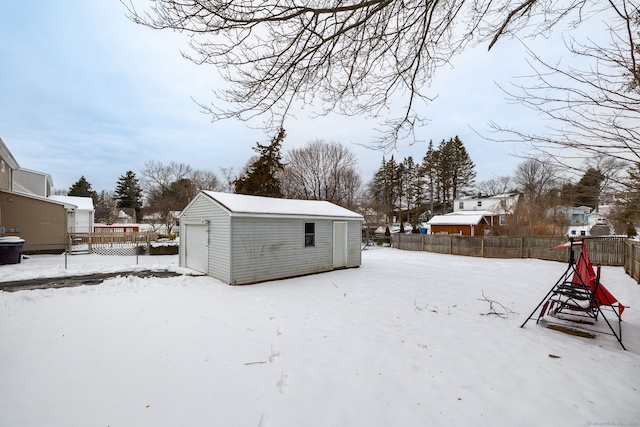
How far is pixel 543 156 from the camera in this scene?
286cm

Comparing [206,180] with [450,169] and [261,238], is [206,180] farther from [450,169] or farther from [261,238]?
[450,169]

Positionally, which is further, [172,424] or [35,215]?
[35,215]

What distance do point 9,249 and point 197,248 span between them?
795cm

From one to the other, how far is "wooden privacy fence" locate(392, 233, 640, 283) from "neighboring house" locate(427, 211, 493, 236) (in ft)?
23.8

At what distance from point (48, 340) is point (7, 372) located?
947mm

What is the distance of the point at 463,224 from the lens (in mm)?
23719

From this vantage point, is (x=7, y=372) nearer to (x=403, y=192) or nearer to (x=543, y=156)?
(x=543, y=156)

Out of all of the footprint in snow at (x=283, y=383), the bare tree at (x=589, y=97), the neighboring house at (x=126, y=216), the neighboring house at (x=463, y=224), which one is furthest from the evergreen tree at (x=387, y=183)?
the neighboring house at (x=126, y=216)

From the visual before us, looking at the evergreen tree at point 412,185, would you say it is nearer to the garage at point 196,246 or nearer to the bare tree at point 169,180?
the bare tree at point 169,180

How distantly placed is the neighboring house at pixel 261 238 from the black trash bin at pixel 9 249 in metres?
6.73

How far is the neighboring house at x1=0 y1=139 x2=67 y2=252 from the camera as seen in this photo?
44.8ft

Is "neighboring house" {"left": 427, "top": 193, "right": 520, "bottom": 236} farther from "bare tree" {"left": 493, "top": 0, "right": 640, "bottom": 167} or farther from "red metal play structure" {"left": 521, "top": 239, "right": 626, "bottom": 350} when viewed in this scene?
"bare tree" {"left": 493, "top": 0, "right": 640, "bottom": 167}

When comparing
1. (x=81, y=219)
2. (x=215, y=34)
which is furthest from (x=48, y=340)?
(x=81, y=219)

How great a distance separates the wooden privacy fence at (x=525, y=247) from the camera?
36.3 ft
